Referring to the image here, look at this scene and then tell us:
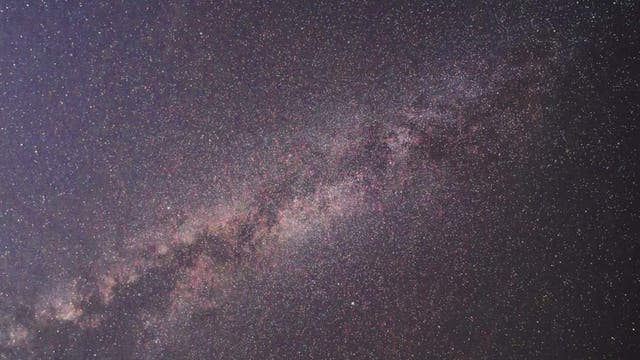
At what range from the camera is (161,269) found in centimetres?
271

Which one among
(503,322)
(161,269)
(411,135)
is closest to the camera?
(411,135)

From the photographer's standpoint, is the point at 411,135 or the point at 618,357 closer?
the point at 411,135

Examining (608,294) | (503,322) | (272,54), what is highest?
(272,54)

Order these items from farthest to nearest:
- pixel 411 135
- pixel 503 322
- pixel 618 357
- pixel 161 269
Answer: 1. pixel 618 357
2. pixel 503 322
3. pixel 161 269
4. pixel 411 135

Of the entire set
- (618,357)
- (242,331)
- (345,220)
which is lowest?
(618,357)

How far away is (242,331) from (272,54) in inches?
88.7

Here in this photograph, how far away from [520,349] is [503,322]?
33 centimetres

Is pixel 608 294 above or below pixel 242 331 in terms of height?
below

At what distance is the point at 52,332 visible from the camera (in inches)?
108

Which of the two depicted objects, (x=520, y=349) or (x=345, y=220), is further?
(x=520, y=349)

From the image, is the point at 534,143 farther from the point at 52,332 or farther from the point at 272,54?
the point at 52,332

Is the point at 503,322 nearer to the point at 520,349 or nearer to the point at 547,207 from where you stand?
the point at 520,349

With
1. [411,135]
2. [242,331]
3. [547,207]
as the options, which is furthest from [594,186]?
[242,331]

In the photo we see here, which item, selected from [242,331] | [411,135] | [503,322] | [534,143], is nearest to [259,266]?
[242,331]
